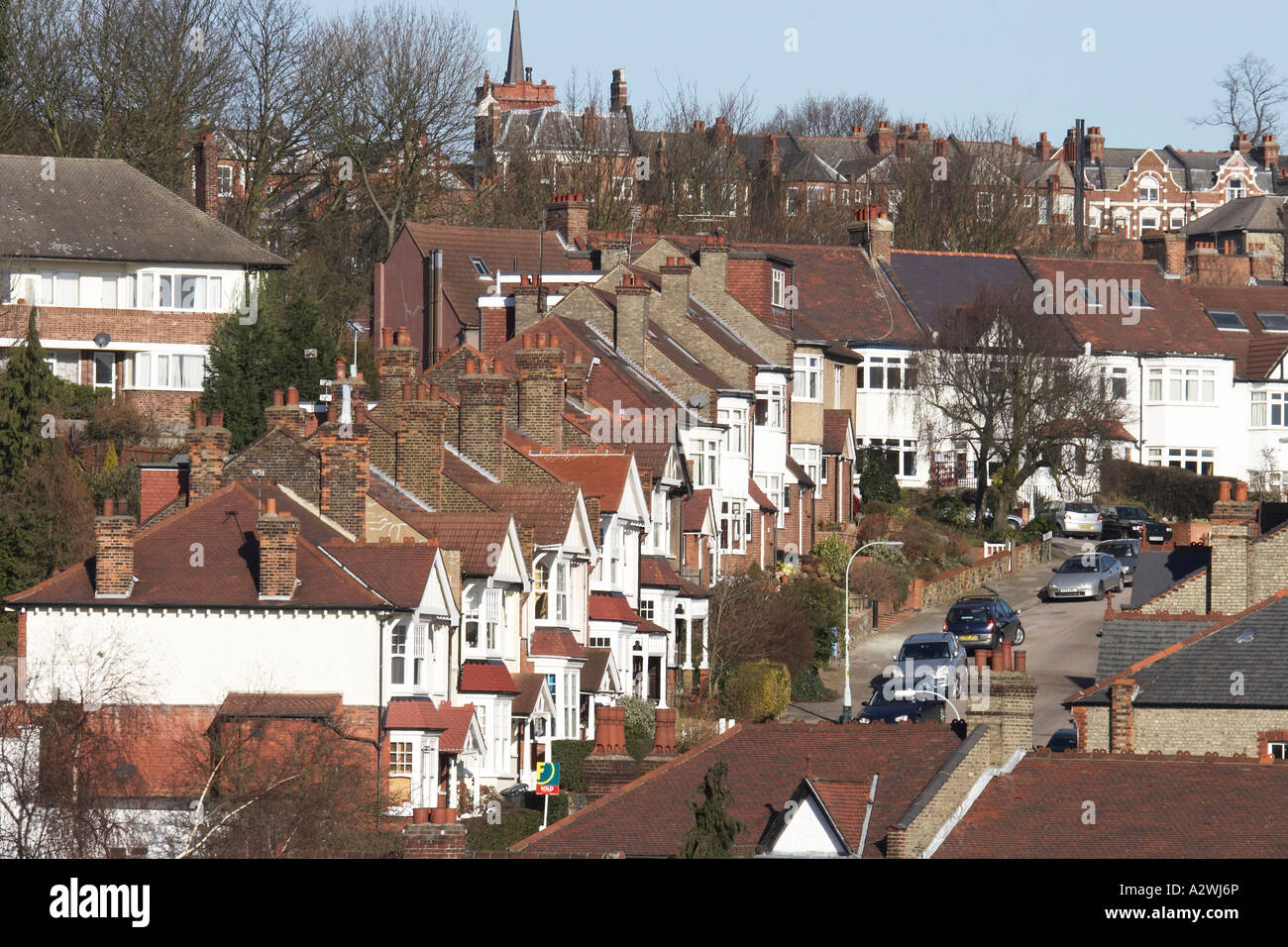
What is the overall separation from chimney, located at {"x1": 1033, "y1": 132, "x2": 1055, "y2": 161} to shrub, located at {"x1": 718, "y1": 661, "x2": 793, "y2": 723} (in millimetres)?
97420

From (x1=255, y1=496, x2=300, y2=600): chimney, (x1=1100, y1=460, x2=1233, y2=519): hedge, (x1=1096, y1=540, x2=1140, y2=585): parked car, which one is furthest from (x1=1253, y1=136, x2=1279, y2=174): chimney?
(x1=255, y1=496, x2=300, y2=600): chimney

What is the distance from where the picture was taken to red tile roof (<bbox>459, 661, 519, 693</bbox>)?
4072 centimetres

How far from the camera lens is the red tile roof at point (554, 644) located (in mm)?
44562

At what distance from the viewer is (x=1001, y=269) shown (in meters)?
83.0

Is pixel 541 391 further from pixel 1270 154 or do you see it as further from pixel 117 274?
pixel 1270 154

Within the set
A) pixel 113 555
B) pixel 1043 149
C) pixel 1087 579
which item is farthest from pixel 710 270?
pixel 1043 149

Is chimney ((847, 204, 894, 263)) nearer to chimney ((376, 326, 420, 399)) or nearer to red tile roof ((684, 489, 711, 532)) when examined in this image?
red tile roof ((684, 489, 711, 532))

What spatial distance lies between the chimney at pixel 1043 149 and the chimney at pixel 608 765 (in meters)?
114

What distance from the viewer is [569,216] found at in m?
74.9

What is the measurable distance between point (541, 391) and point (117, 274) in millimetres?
19419

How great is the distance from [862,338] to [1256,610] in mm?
39798

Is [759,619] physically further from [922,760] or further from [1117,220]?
[1117,220]
